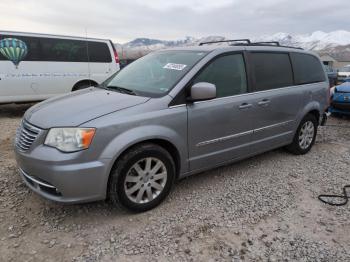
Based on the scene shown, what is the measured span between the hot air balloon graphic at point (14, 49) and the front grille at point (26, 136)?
5.18 metres

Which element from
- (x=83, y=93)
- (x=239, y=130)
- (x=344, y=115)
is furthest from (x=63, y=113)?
(x=344, y=115)

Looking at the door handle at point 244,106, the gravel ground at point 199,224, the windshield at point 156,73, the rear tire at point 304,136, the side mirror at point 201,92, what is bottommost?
the gravel ground at point 199,224

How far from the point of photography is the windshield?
3456 millimetres

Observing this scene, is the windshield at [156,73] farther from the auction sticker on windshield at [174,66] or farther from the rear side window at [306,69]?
the rear side window at [306,69]

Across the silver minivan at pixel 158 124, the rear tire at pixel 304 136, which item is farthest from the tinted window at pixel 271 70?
the rear tire at pixel 304 136

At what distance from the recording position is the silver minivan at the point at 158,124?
2826 millimetres

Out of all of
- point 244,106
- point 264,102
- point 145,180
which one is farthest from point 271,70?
point 145,180

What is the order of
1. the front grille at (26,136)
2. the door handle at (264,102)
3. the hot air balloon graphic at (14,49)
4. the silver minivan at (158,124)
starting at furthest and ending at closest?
the hot air balloon graphic at (14,49), the door handle at (264,102), the front grille at (26,136), the silver minivan at (158,124)

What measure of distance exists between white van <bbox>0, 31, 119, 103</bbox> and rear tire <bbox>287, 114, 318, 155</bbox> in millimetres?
5760

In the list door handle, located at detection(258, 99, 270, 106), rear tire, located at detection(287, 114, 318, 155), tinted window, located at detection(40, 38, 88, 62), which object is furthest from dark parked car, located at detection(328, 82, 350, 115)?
tinted window, located at detection(40, 38, 88, 62)

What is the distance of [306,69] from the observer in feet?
16.5

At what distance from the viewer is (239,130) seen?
3.93 m

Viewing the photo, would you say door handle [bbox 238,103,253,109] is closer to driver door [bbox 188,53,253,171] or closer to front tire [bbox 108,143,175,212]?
driver door [bbox 188,53,253,171]

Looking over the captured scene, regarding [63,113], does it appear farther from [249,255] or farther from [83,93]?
[249,255]
